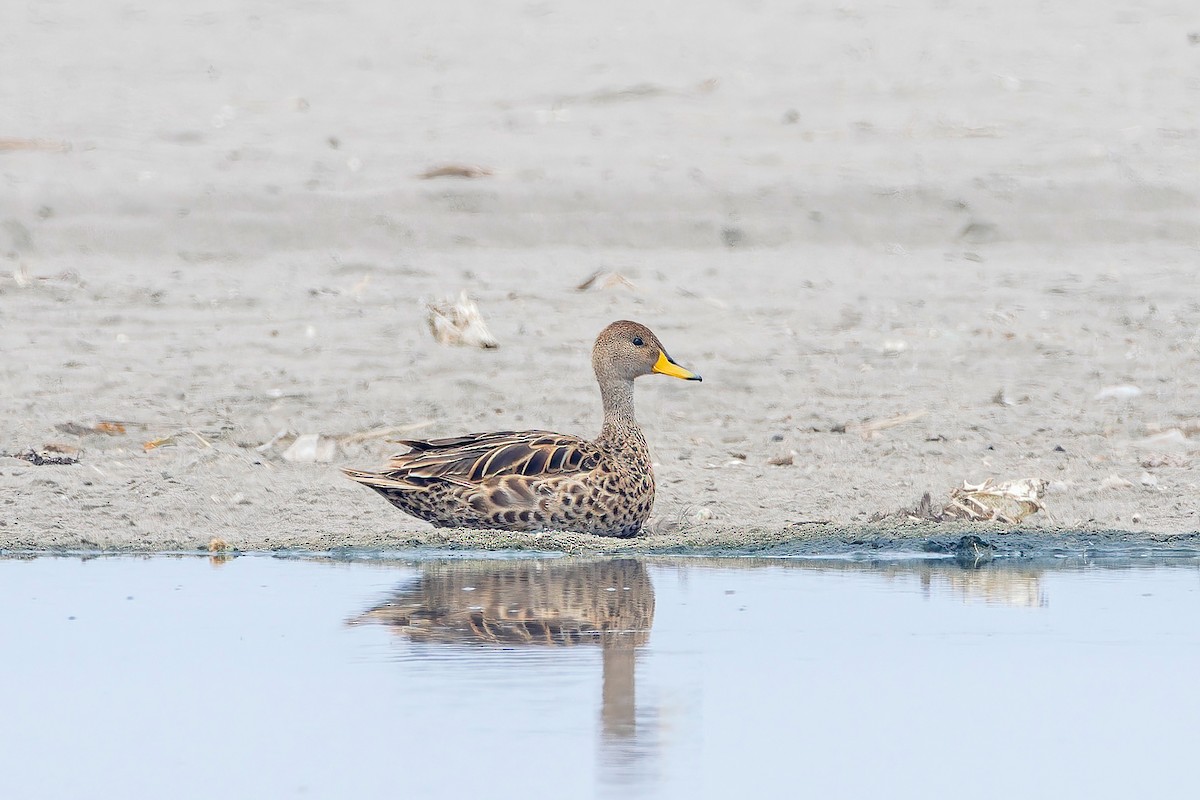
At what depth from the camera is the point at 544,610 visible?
5531mm

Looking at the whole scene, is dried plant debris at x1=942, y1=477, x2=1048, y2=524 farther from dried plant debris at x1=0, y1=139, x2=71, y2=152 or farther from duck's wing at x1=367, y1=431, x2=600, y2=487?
dried plant debris at x1=0, y1=139, x2=71, y2=152

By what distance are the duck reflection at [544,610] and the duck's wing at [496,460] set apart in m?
0.68

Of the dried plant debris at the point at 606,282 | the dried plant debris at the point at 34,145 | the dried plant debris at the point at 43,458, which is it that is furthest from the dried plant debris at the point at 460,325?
the dried plant debris at the point at 34,145

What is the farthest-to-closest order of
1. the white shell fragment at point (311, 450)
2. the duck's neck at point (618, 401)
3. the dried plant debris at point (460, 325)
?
1. the dried plant debris at point (460, 325)
2. the white shell fragment at point (311, 450)
3. the duck's neck at point (618, 401)

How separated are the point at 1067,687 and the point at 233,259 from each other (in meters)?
7.96

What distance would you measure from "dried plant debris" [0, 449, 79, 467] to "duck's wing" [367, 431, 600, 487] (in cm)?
154

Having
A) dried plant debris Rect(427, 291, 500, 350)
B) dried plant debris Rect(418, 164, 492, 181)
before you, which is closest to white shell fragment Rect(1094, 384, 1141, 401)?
dried plant debris Rect(427, 291, 500, 350)

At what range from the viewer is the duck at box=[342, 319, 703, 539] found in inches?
277

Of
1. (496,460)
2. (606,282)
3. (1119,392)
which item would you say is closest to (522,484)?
(496,460)

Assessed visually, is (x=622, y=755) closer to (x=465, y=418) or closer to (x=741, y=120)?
(x=465, y=418)

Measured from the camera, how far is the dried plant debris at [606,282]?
10.9 meters

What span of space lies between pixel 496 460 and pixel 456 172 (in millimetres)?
5938

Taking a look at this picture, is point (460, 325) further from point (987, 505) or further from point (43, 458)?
point (987, 505)

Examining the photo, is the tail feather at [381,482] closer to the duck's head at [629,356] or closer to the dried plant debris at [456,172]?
the duck's head at [629,356]
